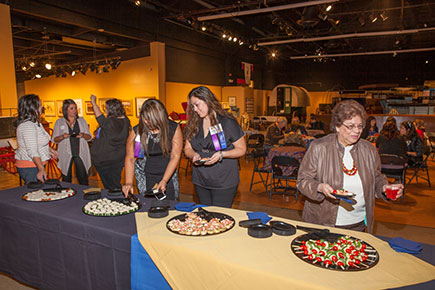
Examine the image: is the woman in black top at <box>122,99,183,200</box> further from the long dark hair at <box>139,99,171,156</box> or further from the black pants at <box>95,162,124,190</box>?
the black pants at <box>95,162,124,190</box>

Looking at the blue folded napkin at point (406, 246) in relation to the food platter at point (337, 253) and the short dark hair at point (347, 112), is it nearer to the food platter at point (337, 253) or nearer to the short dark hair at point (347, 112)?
the food platter at point (337, 253)

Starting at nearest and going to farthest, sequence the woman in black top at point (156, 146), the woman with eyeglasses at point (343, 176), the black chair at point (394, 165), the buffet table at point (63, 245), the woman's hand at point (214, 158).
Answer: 1. the buffet table at point (63, 245)
2. the woman with eyeglasses at point (343, 176)
3. the woman's hand at point (214, 158)
4. the woman in black top at point (156, 146)
5. the black chair at point (394, 165)

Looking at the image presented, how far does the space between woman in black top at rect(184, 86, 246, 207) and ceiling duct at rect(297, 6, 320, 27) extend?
569 cm

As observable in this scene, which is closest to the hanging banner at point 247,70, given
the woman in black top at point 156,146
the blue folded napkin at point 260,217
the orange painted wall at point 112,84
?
the orange painted wall at point 112,84

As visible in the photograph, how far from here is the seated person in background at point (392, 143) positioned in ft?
16.0

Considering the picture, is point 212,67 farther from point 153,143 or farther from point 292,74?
point 153,143

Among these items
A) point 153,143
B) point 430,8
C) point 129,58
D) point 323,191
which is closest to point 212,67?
point 129,58

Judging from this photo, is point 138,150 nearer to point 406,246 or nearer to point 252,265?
point 252,265

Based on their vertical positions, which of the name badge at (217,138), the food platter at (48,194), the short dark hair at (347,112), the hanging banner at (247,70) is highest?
the hanging banner at (247,70)

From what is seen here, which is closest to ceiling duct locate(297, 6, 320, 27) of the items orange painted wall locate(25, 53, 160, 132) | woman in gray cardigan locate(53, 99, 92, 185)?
orange painted wall locate(25, 53, 160, 132)

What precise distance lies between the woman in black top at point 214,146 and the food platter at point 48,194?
3.38 feet

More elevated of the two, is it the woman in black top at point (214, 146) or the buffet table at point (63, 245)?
the woman in black top at point (214, 146)

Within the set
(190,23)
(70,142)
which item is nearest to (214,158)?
(70,142)

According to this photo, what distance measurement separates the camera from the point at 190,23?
332 inches
